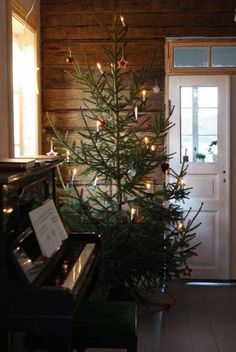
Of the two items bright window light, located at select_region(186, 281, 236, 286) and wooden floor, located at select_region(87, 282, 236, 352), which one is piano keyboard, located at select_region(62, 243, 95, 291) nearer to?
wooden floor, located at select_region(87, 282, 236, 352)

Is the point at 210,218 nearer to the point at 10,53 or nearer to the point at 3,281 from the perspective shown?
the point at 10,53

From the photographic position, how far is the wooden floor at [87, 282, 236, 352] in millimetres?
3838

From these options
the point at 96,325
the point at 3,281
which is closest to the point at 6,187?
the point at 3,281

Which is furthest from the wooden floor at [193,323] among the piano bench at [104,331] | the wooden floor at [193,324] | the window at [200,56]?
the window at [200,56]

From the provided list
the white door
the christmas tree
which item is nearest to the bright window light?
the white door

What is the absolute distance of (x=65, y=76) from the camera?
527 centimetres

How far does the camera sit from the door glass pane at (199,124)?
5.35m

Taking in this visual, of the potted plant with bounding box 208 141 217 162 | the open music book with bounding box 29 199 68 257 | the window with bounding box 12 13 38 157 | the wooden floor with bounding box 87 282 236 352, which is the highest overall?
the window with bounding box 12 13 38 157

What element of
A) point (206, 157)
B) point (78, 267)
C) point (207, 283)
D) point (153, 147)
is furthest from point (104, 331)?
point (206, 157)

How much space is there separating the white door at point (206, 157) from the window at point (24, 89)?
49.7 inches

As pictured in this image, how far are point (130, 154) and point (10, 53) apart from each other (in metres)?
1.16

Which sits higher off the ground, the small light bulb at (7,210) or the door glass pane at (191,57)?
the door glass pane at (191,57)

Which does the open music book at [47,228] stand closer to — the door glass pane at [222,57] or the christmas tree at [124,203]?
the christmas tree at [124,203]

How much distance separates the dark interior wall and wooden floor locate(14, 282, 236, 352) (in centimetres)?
174
